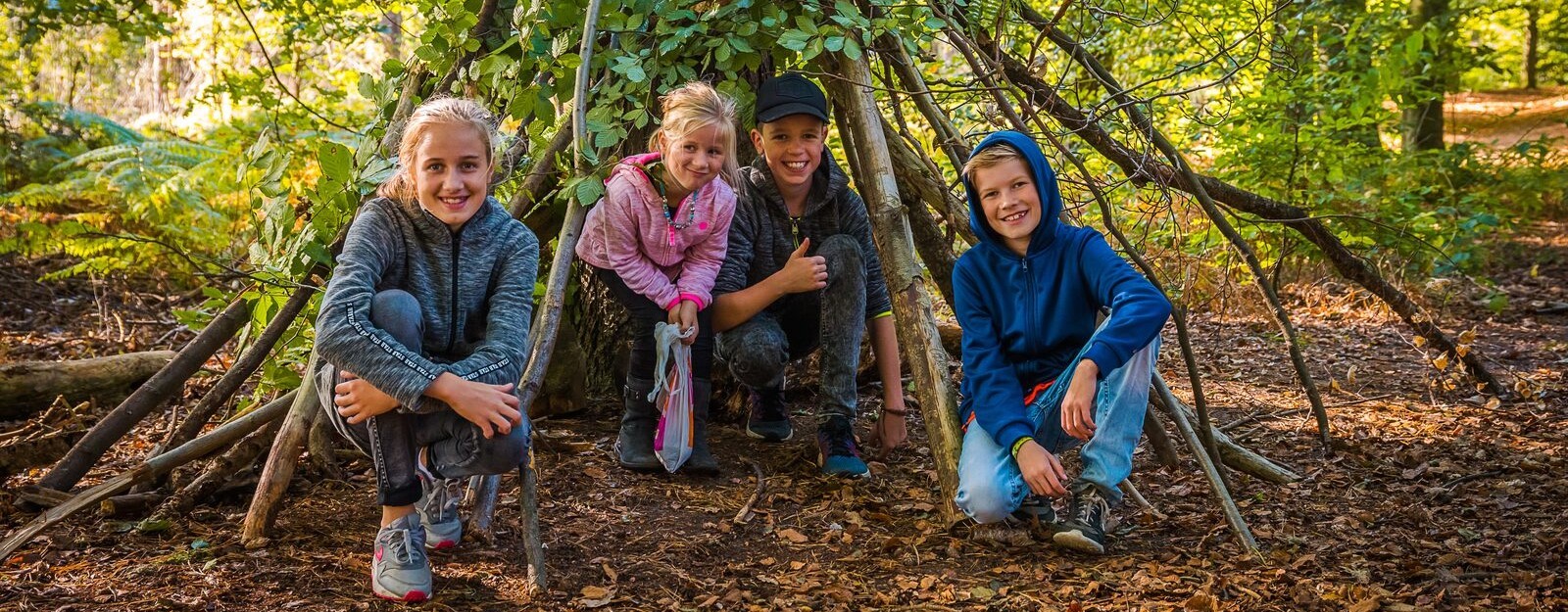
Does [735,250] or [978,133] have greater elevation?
[978,133]

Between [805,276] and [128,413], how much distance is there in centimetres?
195

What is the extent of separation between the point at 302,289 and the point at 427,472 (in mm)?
920

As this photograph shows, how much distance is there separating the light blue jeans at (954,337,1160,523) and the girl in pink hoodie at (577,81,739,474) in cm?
89

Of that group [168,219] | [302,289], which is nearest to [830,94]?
[302,289]

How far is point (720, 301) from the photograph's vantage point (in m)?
3.24

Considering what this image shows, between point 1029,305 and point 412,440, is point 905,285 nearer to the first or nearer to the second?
point 1029,305

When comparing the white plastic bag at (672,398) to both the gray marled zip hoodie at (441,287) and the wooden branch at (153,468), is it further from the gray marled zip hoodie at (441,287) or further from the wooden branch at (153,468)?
the wooden branch at (153,468)

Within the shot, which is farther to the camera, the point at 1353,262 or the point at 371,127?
the point at 1353,262

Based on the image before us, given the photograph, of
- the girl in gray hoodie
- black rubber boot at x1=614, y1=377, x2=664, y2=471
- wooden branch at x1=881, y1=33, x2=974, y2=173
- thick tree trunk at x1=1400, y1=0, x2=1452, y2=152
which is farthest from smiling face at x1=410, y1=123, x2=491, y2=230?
thick tree trunk at x1=1400, y1=0, x2=1452, y2=152

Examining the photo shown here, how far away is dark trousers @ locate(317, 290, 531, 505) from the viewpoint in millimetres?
2246

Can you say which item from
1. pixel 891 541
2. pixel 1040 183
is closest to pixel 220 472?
pixel 891 541

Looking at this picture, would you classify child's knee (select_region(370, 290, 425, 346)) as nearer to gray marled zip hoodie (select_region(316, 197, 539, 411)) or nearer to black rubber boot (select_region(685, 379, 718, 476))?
gray marled zip hoodie (select_region(316, 197, 539, 411))

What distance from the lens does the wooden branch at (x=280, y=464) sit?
254 centimetres

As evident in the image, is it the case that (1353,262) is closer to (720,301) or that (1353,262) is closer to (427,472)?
(720,301)
